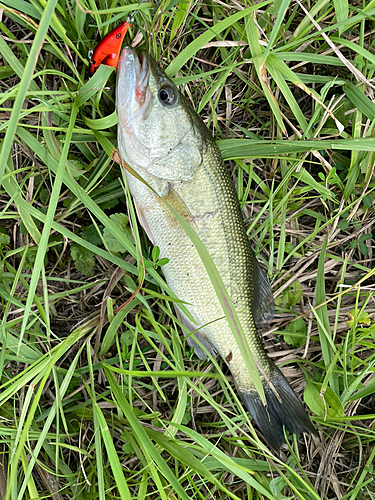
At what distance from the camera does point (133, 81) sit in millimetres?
1741

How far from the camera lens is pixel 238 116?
7.59 ft

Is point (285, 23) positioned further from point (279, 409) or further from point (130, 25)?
point (279, 409)

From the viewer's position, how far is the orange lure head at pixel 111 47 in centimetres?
185

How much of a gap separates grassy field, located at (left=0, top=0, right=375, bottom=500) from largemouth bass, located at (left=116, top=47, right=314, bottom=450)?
123mm

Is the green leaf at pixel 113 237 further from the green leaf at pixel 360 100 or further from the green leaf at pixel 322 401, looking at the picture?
the green leaf at pixel 360 100

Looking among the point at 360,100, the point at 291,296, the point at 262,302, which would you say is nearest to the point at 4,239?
the point at 262,302

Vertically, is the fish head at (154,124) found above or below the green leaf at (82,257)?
above

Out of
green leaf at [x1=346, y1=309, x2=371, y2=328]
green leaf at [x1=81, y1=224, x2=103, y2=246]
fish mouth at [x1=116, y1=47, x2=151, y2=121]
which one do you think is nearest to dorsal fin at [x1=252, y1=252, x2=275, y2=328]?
green leaf at [x1=346, y1=309, x2=371, y2=328]

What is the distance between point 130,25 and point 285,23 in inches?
39.8

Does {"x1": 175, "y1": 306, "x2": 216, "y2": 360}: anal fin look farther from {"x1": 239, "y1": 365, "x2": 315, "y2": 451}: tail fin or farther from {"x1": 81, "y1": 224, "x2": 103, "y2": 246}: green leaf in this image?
{"x1": 81, "y1": 224, "x2": 103, "y2": 246}: green leaf

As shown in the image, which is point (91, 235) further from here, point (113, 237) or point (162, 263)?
point (162, 263)

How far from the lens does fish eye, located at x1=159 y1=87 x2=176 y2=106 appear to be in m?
1.79

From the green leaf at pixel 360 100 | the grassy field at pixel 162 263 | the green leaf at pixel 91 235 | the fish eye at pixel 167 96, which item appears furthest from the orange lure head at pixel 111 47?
the green leaf at pixel 360 100

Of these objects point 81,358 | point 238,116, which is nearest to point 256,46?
point 238,116
